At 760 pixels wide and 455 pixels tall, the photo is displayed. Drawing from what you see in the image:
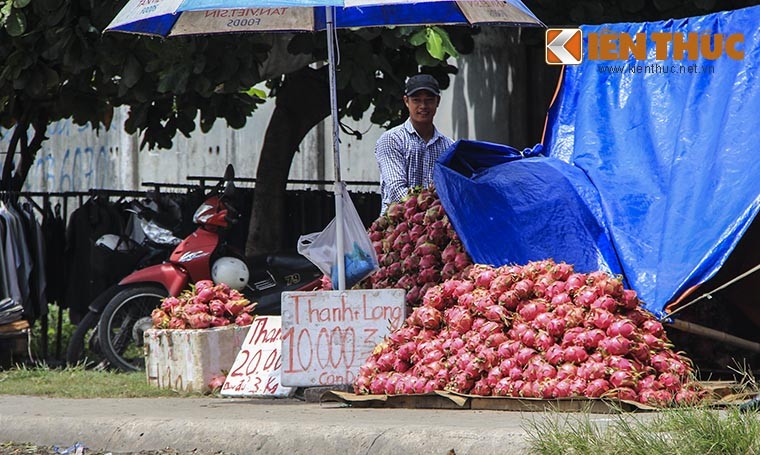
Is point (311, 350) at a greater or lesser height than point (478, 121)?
lesser

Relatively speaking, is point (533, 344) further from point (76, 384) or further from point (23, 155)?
point (23, 155)

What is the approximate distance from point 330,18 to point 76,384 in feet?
10.3

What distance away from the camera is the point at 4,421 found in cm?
668

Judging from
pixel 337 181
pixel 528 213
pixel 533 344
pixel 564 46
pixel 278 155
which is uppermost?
pixel 564 46

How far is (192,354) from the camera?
25.4ft

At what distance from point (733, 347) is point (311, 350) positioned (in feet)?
7.44

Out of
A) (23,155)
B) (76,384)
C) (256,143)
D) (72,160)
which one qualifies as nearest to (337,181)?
(76,384)

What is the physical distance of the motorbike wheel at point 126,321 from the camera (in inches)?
360

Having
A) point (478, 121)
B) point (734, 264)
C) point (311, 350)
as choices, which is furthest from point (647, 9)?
point (311, 350)

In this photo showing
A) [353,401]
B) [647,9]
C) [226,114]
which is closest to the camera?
[353,401]

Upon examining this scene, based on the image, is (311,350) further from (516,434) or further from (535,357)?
(516,434)

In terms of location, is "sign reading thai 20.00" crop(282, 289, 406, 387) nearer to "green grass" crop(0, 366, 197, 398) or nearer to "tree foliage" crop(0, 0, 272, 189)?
"green grass" crop(0, 366, 197, 398)

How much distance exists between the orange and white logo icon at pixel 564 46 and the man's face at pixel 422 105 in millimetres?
743

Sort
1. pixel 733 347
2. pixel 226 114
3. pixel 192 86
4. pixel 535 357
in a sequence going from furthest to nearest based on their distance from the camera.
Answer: pixel 226 114
pixel 192 86
pixel 733 347
pixel 535 357
